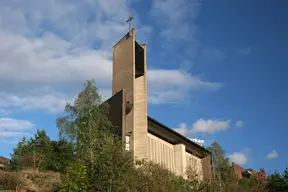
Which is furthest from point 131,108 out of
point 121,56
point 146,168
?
point 146,168

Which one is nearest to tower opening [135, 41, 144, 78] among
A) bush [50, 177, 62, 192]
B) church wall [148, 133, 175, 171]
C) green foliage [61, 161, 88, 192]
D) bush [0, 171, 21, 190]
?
church wall [148, 133, 175, 171]

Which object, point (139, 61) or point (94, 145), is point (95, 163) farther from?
point (139, 61)

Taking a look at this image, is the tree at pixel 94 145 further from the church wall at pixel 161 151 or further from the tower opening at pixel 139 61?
the church wall at pixel 161 151

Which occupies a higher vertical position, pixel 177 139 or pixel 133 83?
pixel 133 83

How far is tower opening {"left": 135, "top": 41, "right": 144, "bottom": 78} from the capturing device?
3645cm

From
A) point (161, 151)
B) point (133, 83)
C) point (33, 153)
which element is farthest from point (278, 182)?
point (33, 153)

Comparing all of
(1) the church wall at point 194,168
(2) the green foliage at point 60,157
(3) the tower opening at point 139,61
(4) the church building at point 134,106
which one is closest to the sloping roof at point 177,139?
(4) the church building at point 134,106

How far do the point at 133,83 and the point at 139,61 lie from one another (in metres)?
4.08

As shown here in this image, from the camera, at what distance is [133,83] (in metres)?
33.6

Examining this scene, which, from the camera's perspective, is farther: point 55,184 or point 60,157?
point 60,157

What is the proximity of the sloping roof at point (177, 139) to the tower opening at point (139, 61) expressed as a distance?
4.55 m

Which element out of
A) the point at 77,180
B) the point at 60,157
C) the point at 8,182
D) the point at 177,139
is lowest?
the point at 77,180

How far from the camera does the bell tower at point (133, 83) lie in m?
32.8

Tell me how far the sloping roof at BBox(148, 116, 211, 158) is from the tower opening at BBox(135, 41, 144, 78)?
4.55m
